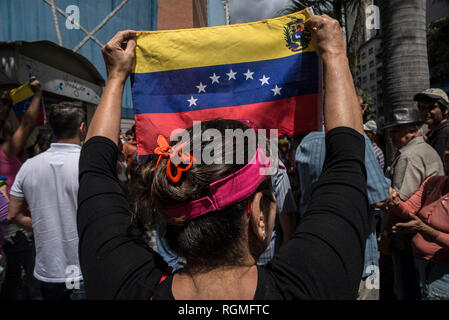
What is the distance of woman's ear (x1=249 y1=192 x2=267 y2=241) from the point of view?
0.99 meters

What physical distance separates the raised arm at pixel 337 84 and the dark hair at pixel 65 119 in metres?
2.04

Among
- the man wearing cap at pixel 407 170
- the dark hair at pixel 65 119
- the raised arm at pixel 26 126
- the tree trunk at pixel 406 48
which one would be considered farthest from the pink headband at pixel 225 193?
the tree trunk at pixel 406 48

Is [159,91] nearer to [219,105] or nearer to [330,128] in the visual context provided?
[219,105]

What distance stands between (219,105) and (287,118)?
46 cm

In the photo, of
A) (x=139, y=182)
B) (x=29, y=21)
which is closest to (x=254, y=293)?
(x=139, y=182)

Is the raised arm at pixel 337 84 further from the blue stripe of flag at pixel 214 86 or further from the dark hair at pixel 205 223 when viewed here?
the blue stripe of flag at pixel 214 86

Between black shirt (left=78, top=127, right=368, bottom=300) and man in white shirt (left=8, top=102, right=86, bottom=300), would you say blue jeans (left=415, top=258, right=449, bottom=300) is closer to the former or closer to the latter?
black shirt (left=78, top=127, right=368, bottom=300)

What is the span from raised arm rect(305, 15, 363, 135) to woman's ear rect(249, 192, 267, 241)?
36cm

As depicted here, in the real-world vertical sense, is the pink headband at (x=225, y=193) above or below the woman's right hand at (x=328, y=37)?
below

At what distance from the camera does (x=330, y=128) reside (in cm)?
108

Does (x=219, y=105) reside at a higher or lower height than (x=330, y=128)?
higher

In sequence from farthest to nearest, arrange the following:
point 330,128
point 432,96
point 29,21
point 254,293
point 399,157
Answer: point 29,21 < point 432,96 < point 399,157 < point 330,128 < point 254,293

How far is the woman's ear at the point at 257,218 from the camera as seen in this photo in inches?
39.0

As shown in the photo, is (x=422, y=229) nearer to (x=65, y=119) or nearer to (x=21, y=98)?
(x=65, y=119)
